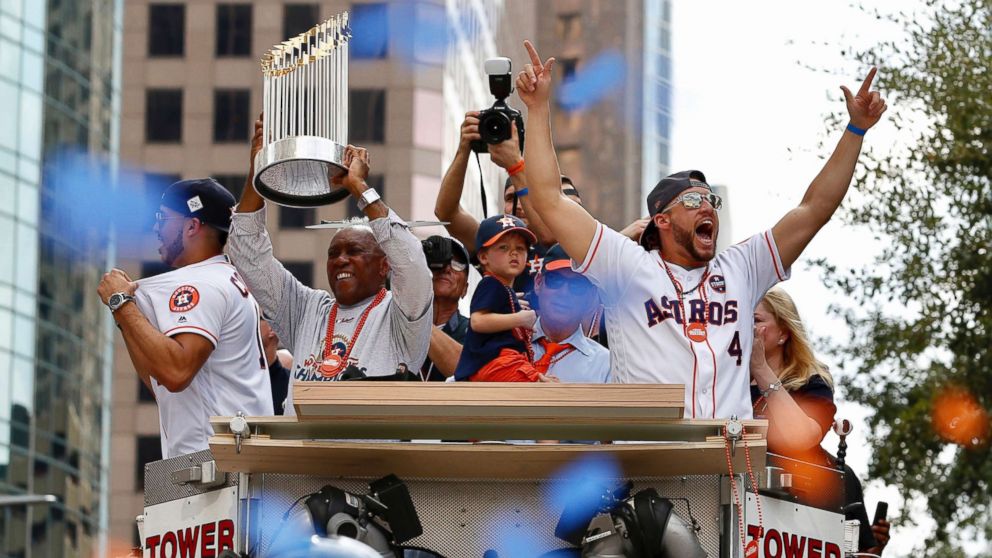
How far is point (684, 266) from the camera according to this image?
A: 8.14 metres

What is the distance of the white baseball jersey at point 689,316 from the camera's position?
25.4ft

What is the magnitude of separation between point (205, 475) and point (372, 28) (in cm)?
4954

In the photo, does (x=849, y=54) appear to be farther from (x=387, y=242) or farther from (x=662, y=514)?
(x=662, y=514)

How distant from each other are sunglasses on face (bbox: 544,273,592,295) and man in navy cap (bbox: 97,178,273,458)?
1.28m

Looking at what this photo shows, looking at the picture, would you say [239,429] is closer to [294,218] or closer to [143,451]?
[294,218]

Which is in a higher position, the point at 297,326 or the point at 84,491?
the point at 297,326

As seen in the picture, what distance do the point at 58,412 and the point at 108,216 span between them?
723 cm

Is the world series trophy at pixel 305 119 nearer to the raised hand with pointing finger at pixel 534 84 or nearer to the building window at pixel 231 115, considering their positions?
the raised hand with pointing finger at pixel 534 84

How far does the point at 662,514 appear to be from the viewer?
6.84 m

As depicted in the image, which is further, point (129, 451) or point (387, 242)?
point (129, 451)

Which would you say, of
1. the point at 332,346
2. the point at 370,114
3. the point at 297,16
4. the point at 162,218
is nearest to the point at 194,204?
the point at 162,218

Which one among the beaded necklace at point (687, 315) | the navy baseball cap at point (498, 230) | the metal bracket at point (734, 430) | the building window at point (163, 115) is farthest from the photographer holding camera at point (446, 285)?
the building window at point (163, 115)

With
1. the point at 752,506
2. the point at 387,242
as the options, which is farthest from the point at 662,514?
the point at 387,242

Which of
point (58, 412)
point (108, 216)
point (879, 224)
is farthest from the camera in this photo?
point (108, 216)
